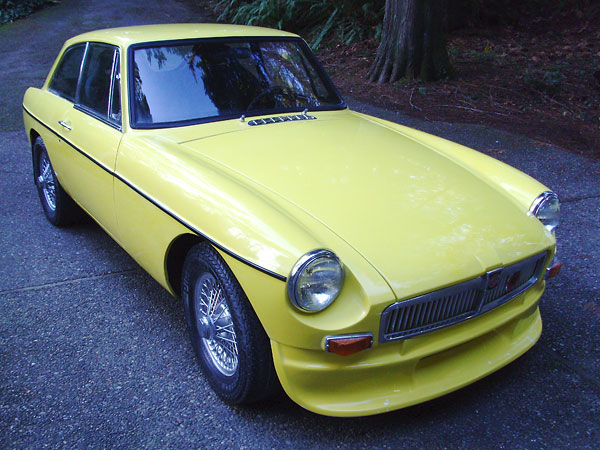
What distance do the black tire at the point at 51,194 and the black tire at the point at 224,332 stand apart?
1.95 meters

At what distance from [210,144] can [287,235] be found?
1.04 m

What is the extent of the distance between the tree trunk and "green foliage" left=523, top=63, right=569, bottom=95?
1.14 m

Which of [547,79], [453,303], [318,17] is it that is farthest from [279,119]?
[318,17]

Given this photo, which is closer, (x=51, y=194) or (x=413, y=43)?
(x=51, y=194)

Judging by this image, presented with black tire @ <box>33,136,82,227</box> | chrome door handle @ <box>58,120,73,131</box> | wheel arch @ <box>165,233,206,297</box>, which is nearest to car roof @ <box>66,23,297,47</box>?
chrome door handle @ <box>58,120,73,131</box>

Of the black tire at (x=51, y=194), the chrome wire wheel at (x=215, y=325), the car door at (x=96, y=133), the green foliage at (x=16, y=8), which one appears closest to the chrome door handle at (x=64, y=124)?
the car door at (x=96, y=133)

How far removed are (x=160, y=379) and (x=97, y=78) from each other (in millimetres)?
2012

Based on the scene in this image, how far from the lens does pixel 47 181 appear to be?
4.42 meters

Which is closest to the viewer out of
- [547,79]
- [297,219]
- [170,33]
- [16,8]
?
[297,219]

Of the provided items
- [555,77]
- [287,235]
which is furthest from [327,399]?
[555,77]

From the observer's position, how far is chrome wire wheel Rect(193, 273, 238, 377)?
2.44 m

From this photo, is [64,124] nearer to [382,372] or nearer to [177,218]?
[177,218]

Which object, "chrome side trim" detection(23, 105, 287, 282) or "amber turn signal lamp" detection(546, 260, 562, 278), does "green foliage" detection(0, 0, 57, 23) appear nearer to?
"chrome side trim" detection(23, 105, 287, 282)

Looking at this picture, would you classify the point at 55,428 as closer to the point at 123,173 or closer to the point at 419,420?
the point at 123,173
